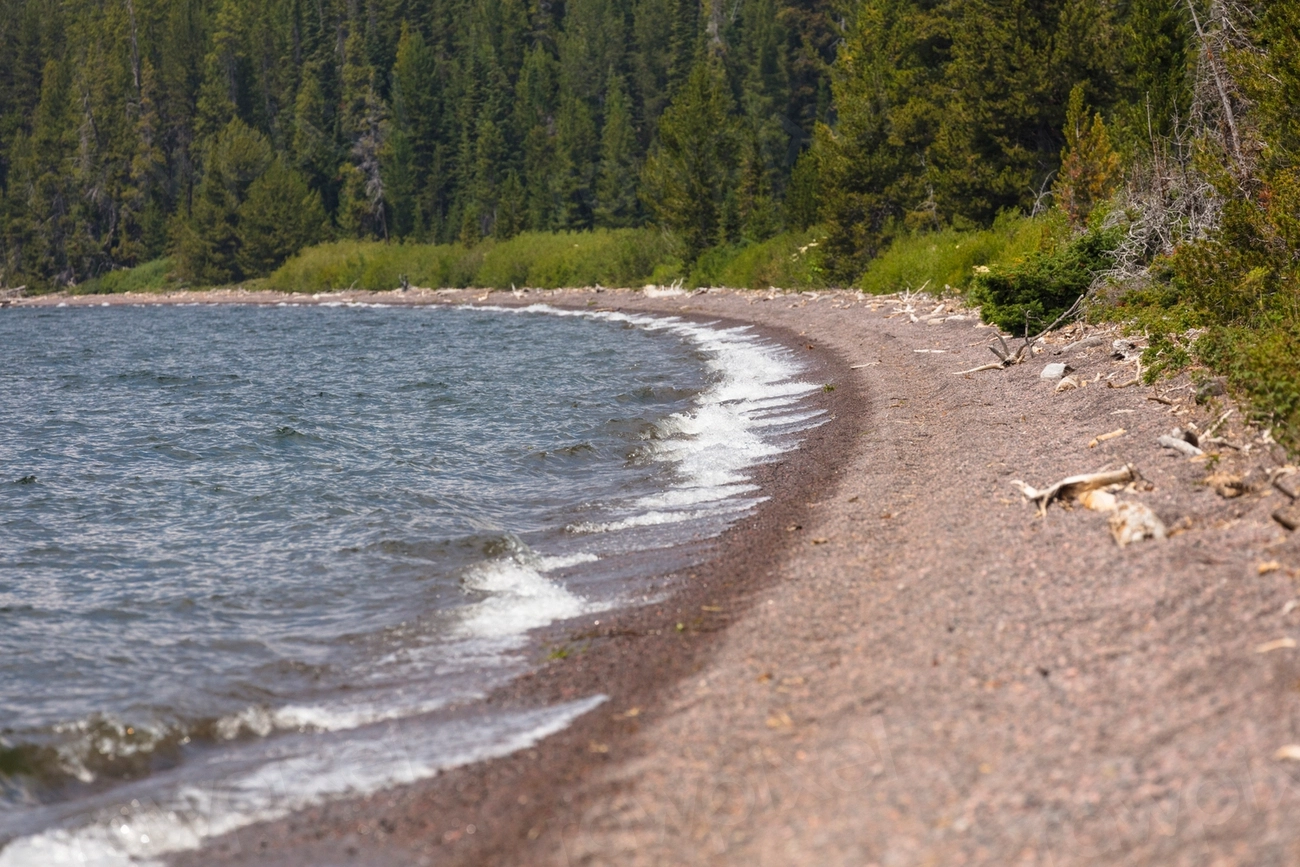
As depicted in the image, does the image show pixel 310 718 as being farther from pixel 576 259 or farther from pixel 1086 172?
pixel 576 259

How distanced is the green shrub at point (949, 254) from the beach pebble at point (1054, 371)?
8.71 m

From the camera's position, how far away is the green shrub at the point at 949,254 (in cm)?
2559

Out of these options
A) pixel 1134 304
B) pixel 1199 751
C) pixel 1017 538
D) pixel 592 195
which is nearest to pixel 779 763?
pixel 1199 751

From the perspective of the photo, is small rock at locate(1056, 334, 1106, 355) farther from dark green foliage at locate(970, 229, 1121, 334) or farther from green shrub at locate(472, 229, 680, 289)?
green shrub at locate(472, 229, 680, 289)

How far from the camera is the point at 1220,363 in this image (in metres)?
11.3

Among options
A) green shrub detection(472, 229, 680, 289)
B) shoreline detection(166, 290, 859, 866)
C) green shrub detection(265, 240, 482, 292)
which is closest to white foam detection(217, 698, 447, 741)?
shoreline detection(166, 290, 859, 866)

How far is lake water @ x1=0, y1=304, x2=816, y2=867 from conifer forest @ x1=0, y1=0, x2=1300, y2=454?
5.61 meters

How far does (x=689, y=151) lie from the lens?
5272 centimetres

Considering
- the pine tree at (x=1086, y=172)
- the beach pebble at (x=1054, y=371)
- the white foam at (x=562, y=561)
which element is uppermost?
the pine tree at (x=1086, y=172)

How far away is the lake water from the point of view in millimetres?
6656

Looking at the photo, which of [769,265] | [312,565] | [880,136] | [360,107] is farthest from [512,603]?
[360,107]

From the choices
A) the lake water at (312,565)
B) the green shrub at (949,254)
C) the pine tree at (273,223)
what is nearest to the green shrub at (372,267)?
the pine tree at (273,223)

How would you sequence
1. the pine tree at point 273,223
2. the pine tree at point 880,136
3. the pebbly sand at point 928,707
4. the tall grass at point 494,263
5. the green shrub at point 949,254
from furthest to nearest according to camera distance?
1. the pine tree at point 273,223
2. the tall grass at point 494,263
3. the pine tree at point 880,136
4. the green shrub at point 949,254
5. the pebbly sand at point 928,707

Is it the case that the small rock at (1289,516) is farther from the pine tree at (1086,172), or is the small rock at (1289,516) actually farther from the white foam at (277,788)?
the pine tree at (1086,172)
